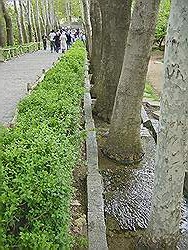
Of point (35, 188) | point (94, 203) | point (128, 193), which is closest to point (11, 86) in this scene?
point (128, 193)

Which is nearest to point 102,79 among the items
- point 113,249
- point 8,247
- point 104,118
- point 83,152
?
point 104,118

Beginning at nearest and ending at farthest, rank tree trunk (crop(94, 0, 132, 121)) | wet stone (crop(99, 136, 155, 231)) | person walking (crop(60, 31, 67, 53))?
wet stone (crop(99, 136, 155, 231))
tree trunk (crop(94, 0, 132, 121))
person walking (crop(60, 31, 67, 53))

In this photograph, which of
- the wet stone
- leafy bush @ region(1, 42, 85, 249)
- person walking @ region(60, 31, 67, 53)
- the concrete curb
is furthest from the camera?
person walking @ region(60, 31, 67, 53)

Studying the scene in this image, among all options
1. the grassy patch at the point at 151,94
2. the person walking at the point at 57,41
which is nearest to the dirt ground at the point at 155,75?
the grassy patch at the point at 151,94

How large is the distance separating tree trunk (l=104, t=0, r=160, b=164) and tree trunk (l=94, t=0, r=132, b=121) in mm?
2043

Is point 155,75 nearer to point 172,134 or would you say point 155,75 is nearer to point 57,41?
point 57,41

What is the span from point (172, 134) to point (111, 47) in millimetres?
5895

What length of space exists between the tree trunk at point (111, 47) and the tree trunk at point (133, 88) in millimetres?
2043

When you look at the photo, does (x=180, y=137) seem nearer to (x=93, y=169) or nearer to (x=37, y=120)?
(x=37, y=120)

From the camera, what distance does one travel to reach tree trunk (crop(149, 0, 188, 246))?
169 inches

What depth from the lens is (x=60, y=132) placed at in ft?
17.3

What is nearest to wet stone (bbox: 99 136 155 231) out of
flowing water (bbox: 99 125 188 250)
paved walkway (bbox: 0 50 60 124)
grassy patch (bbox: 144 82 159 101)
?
flowing water (bbox: 99 125 188 250)

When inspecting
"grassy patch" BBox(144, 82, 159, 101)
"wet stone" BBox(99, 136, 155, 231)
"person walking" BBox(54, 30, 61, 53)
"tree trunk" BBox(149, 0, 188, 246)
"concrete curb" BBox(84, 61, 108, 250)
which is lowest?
"person walking" BBox(54, 30, 61, 53)

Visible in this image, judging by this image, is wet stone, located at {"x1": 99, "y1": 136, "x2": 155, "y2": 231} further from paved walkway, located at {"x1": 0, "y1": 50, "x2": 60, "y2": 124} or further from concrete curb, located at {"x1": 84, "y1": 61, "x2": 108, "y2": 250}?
paved walkway, located at {"x1": 0, "y1": 50, "x2": 60, "y2": 124}
